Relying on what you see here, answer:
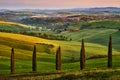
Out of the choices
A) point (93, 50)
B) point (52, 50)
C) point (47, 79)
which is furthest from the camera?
point (93, 50)

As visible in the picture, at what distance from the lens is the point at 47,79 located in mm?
41719

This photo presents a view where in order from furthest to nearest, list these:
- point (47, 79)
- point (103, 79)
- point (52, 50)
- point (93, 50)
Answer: point (93, 50) < point (52, 50) < point (47, 79) < point (103, 79)

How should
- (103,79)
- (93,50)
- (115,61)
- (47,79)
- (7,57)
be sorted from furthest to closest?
(93,50) → (7,57) → (115,61) → (47,79) → (103,79)

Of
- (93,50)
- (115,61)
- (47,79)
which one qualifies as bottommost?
(93,50)

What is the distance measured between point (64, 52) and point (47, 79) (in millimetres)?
100333

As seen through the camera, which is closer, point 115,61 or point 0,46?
point 115,61

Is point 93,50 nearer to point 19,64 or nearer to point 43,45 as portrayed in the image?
point 43,45

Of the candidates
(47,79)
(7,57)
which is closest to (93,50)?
(7,57)

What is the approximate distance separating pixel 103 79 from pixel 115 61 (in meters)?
47.7

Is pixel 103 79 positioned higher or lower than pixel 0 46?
higher

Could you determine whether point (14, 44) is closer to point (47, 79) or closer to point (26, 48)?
point (26, 48)

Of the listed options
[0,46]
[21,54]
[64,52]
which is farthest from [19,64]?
[64,52]

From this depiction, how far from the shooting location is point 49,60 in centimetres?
11262

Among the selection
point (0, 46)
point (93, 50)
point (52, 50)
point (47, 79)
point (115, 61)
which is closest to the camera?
point (47, 79)
